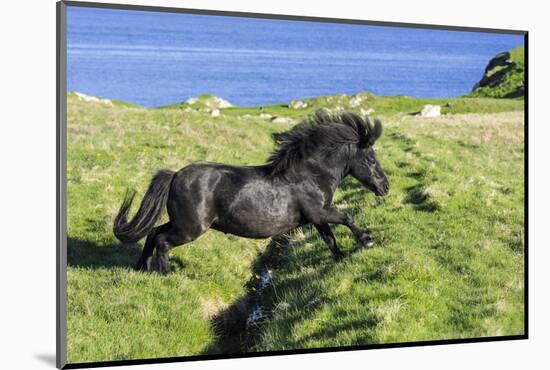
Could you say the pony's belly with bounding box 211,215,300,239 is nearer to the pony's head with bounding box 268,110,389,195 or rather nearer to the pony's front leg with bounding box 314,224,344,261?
the pony's front leg with bounding box 314,224,344,261

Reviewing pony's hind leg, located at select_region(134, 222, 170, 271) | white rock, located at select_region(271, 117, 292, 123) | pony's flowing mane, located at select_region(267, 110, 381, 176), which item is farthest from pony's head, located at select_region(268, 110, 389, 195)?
pony's hind leg, located at select_region(134, 222, 170, 271)

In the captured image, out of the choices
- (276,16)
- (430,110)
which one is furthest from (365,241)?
(276,16)

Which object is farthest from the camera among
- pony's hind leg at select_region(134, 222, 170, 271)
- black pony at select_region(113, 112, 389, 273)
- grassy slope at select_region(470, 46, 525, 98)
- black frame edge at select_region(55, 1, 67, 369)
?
grassy slope at select_region(470, 46, 525, 98)

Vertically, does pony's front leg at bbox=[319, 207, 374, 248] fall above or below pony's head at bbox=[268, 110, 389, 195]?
below

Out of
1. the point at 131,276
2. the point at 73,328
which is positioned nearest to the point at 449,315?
the point at 131,276

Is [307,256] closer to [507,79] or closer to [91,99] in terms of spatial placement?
[91,99]

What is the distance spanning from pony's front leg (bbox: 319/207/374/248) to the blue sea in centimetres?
152

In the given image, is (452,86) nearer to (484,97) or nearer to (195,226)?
(484,97)

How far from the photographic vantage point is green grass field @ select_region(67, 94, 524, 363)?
269 inches

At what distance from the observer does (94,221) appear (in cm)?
791

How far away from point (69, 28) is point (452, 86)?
15.3 feet

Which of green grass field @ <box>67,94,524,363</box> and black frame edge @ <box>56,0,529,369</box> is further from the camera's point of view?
green grass field @ <box>67,94,524,363</box>

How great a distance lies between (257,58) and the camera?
786 centimetres

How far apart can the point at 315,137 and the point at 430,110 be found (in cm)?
214
